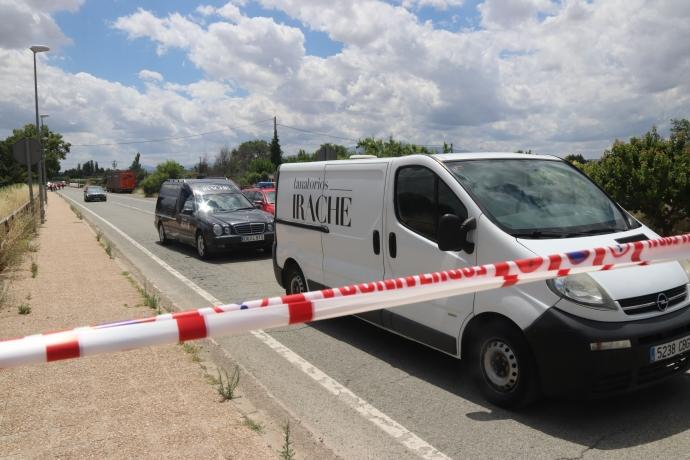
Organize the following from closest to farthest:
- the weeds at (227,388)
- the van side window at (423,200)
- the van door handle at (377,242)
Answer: the weeds at (227,388)
the van side window at (423,200)
the van door handle at (377,242)

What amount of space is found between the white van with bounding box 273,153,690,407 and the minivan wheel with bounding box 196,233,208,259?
6.72 metres

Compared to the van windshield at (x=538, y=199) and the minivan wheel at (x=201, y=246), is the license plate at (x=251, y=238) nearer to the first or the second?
the minivan wheel at (x=201, y=246)

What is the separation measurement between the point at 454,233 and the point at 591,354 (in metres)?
1.26

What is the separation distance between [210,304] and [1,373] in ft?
11.1

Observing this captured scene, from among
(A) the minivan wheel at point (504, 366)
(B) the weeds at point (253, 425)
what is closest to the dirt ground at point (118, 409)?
(B) the weeds at point (253, 425)

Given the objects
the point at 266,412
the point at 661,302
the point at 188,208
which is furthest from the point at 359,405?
the point at 188,208

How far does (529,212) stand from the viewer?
4484mm

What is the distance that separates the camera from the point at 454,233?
4.32 meters

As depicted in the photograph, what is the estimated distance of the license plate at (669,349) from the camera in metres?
3.78

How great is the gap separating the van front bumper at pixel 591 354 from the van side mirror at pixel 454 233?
826mm

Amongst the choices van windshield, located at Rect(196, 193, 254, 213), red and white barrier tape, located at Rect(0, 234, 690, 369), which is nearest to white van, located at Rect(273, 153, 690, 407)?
red and white barrier tape, located at Rect(0, 234, 690, 369)

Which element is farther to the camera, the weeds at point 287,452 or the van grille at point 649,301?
the van grille at point 649,301

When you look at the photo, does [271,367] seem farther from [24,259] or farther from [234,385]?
[24,259]

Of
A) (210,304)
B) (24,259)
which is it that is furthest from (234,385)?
(24,259)
